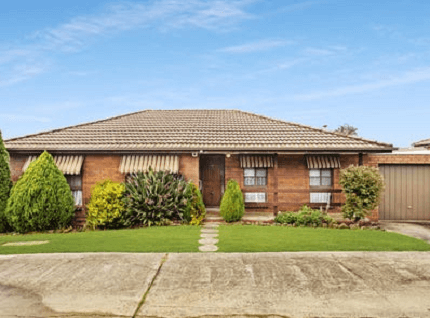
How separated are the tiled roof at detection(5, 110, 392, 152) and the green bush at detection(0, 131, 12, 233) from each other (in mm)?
1008

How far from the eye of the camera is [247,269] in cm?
635

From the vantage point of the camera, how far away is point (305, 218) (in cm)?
1208

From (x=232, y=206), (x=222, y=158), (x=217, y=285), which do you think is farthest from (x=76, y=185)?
(x=217, y=285)

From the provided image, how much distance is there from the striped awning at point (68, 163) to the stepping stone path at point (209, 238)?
5.43 meters

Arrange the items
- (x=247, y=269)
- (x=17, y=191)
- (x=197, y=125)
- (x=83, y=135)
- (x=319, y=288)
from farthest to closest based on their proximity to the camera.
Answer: (x=197, y=125), (x=83, y=135), (x=17, y=191), (x=247, y=269), (x=319, y=288)

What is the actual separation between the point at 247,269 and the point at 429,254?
4201mm

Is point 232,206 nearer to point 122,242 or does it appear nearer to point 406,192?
point 122,242

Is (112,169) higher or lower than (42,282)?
higher

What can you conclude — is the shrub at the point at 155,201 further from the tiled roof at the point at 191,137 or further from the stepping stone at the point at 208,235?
the stepping stone at the point at 208,235

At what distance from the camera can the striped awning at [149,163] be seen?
1331cm

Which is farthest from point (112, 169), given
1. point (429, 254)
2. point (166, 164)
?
point (429, 254)

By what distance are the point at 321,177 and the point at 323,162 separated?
692mm

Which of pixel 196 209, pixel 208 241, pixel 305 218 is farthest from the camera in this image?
pixel 196 209

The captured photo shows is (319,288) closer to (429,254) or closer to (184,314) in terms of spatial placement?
(184,314)
